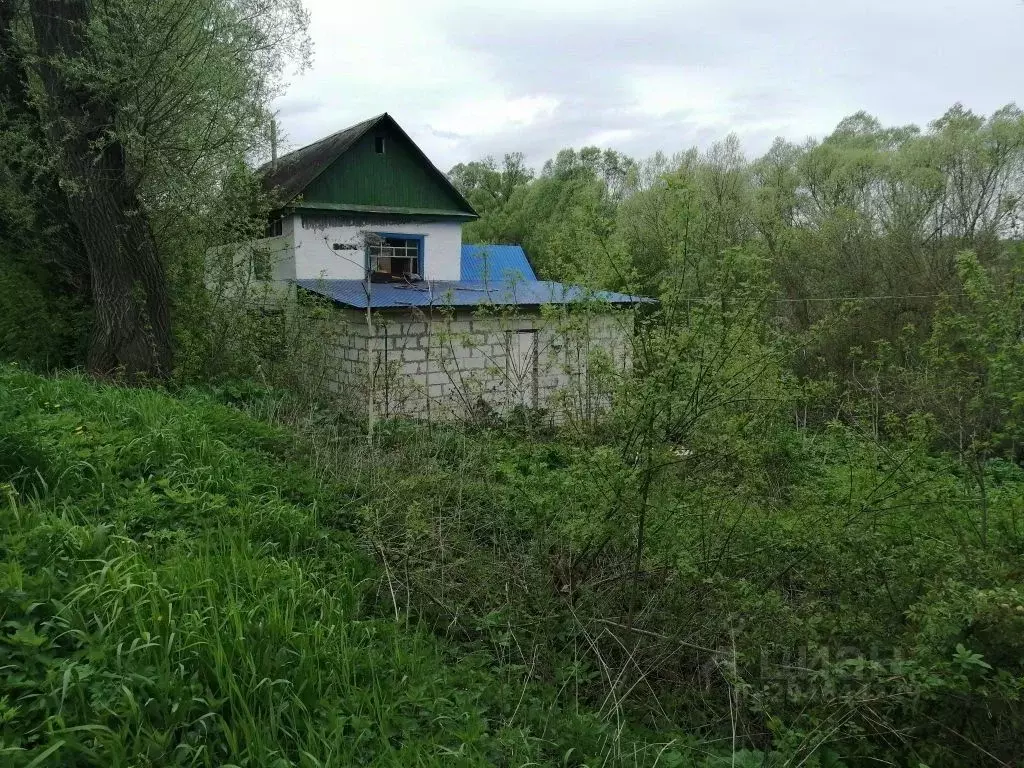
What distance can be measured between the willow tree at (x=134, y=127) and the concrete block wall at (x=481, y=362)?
284cm

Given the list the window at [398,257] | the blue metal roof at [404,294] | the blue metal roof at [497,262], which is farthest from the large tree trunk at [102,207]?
the blue metal roof at [497,262]

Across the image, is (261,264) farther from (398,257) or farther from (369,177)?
(369,177)

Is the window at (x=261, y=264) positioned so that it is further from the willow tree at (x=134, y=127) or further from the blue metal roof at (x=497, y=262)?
the blue metal roof at (x=497, y=262)

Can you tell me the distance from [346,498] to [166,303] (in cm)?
508

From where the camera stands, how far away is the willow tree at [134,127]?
7.20 m

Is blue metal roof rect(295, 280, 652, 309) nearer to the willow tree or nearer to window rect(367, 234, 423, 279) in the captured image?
window rect(367, 234, 423, 279)

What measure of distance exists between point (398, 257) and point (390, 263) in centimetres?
66

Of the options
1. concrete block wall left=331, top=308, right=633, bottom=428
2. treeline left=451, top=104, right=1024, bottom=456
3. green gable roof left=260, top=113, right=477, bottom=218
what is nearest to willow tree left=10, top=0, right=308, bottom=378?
concrete block wall left=331, top=308, right=633, bottom=428

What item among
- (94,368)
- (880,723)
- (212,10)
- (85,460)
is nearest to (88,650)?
(85,460)

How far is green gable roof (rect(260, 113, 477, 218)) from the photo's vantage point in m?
14.7

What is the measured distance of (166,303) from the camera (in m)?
8.30

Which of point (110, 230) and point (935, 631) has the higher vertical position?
point (110, 230)

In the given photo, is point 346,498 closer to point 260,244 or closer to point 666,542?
point 666,542

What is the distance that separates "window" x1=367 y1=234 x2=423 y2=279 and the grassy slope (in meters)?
11.7
